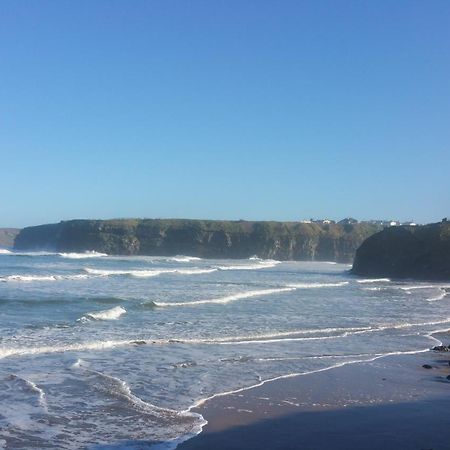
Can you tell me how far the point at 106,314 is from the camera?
21578 mm

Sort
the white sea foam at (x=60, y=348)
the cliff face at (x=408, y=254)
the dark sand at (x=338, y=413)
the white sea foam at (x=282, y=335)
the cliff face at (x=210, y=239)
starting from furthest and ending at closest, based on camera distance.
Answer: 1. the cliff face at (x=210, y=239)
2. the cliff face at (x=408, y=254)
3. the white sea foam at (x=282, y=335)
4. the white sea foam at (x=60, y=348)
5. the dark sand at (x=338, y=413)

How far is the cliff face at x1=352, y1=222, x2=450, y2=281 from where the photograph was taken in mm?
56312

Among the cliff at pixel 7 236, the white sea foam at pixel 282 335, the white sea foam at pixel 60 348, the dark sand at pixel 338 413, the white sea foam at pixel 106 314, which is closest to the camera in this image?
the dark sand at pixel 338 413

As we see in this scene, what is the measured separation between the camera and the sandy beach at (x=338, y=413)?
8.73m

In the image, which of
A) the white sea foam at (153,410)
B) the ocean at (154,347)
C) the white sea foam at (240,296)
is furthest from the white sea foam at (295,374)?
the white sea foam at (240,296)

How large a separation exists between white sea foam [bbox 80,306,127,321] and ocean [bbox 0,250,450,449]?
0.23ft

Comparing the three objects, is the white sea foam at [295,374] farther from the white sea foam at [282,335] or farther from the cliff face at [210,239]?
the cliff face at [210,239]

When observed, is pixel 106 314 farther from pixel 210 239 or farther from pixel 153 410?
pixel 210 239

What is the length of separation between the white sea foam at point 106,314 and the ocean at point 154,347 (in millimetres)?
69

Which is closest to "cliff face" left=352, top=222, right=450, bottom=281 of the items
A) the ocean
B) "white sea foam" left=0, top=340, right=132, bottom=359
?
the ocean

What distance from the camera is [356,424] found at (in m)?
9.62

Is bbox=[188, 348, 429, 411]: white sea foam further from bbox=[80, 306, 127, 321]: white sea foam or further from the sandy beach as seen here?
bbox=[80, 306, 127, 321]: white sea foam

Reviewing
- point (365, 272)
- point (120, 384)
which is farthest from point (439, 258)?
point (120, 384)

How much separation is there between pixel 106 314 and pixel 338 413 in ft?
41.7
